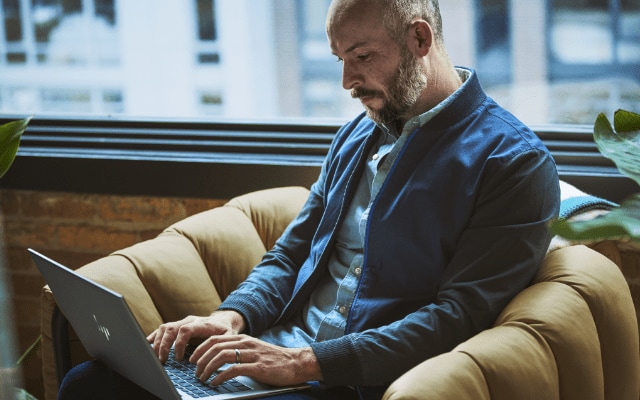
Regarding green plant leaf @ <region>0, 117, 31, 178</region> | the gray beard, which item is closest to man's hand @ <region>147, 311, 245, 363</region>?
green plant leaf @ <region>0, 117, 31, 178</region>

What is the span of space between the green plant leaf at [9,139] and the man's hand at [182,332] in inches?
18.0

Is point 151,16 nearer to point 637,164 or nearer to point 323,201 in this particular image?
point 323,201

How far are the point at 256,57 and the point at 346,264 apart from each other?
992 mm

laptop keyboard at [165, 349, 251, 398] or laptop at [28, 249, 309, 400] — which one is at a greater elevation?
laptop at [28, 249, 309, 400]

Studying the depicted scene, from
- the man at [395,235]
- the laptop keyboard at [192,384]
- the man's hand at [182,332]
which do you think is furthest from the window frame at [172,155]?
the laptop keyboard at [192,384]

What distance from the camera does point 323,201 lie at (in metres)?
1.92

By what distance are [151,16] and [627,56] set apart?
1418mm

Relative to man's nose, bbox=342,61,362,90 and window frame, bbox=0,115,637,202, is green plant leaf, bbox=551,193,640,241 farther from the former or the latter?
window frame, bbox=0,115,637,202

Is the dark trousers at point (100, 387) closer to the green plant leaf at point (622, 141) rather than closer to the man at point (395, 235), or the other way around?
the man at point (395, 235)

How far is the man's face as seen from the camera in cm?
168

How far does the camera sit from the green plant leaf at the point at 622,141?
1145 mm

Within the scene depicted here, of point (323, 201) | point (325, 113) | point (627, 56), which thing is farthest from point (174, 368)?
point (627, 56)

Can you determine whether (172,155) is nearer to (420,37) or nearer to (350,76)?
(350,76)

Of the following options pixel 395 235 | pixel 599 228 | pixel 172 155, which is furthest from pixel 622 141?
pixel 172 155
